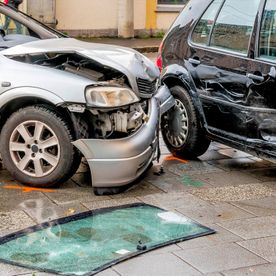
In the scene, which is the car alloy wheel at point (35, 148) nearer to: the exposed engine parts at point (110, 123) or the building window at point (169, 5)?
the exposed engine parts at point (110, 123)

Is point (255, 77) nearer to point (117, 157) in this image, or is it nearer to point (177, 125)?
point (177, 125)

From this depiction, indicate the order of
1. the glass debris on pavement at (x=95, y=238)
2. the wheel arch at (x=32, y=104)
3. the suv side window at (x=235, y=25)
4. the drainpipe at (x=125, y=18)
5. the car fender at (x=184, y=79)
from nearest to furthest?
the glass debris on pavement at (x=95, y=238), the wheel arch at (x=32, y=104), the suv side window at (x=235, y=25), the car fender at (x=184, y=79), the drainpipe at (x=125, y=18)

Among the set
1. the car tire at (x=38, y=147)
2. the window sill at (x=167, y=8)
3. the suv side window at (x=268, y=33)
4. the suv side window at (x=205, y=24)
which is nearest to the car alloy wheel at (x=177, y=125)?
the suv side window at (x=205, y=24)

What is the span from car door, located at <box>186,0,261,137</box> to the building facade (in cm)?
1175

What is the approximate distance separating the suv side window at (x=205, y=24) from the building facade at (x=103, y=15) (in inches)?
456

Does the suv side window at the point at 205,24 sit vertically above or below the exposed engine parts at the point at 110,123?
above

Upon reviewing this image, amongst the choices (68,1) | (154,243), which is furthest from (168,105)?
(68,1)

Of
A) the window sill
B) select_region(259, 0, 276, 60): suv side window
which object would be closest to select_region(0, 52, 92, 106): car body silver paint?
select_region(259, 0, 276, 60): suv side window

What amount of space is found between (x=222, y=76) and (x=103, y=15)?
44.8 feet

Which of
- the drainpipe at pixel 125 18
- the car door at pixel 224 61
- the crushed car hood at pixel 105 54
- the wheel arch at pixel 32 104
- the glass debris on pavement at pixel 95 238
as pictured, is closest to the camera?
the glass debris on pavement at pixel 95 238

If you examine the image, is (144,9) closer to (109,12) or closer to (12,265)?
(109,12)

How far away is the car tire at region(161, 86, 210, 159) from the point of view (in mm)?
7191

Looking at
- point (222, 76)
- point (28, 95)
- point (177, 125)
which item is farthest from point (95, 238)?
point (177, 125)

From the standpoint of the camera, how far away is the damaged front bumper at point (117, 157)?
583 cm
